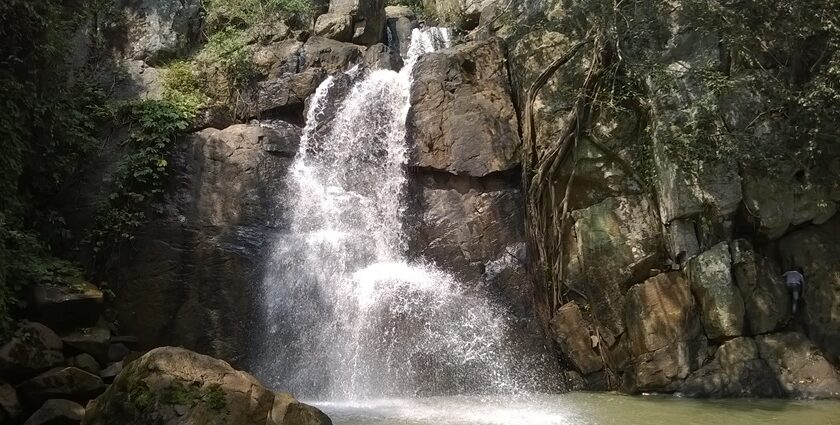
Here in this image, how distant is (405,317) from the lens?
1098cm

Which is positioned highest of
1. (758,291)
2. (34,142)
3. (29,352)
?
(34,142)

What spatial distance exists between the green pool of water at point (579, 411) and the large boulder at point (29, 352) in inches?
150

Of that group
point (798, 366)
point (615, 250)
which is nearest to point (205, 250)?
point (615, 250)

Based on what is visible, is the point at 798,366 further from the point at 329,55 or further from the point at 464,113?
the point at 329,55

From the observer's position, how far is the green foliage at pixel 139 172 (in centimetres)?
1145

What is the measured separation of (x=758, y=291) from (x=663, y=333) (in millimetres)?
→ 1719

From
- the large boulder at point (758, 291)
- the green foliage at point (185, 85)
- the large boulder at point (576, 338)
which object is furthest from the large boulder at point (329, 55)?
the large boulder at point (758, 291)

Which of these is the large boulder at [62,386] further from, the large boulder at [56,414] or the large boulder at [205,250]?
the large boulder at [205,250]

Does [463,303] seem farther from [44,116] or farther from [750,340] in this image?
[44,116]

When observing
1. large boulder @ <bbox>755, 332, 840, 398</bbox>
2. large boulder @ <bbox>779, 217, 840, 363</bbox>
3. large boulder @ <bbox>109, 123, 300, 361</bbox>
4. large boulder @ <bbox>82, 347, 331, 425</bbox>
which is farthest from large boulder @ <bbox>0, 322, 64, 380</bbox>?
large boulder @ <bbox>779, 217, 840, 363</bbox>

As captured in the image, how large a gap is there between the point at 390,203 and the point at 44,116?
6608 millimetres

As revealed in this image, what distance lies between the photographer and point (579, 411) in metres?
8.34

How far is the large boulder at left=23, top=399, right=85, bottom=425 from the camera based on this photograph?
7.23 meters

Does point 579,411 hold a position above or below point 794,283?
below
